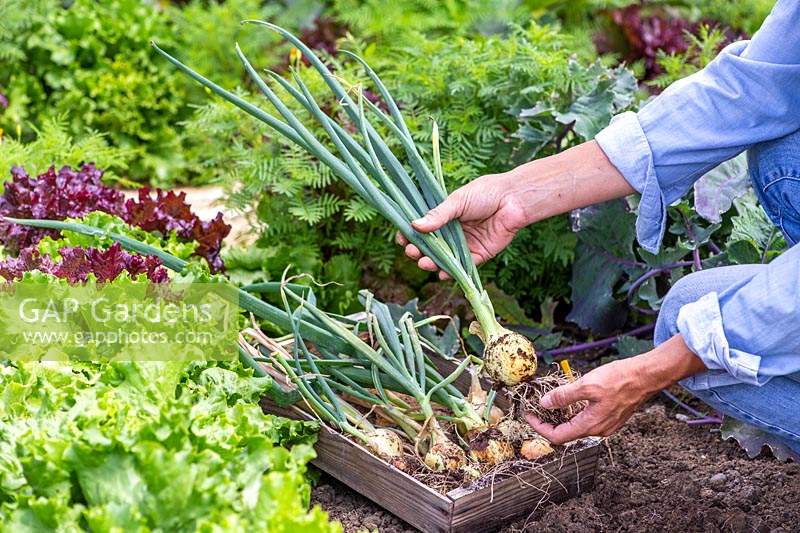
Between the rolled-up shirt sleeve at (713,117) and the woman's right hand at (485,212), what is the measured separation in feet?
0.82

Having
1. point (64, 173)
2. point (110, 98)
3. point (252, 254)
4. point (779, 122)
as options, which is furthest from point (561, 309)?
point (110, 98)

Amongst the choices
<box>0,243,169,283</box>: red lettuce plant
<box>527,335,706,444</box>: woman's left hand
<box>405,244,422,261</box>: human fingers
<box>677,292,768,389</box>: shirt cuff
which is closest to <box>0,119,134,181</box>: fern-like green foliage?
<box>0,243,169,283</box>: red lettuce plant

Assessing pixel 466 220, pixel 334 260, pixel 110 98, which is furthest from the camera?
pixel 110 98

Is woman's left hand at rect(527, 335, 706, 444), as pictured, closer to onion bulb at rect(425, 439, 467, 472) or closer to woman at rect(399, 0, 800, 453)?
woman at rect(399, 0, 800, 453)

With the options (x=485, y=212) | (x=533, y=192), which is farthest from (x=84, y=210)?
(x=533, y=192)

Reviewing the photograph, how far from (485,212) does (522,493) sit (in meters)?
0.68

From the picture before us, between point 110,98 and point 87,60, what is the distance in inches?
12.1

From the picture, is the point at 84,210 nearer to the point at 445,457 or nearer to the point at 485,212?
the point at 485,212

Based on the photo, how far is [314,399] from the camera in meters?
2.38

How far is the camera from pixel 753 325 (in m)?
1.94

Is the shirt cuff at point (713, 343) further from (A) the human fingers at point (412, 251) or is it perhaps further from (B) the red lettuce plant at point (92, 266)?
(B) the red lettuce plant at point (92, 266)

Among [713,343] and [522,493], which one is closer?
[713,343]

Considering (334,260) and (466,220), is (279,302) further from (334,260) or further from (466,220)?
(466,220)

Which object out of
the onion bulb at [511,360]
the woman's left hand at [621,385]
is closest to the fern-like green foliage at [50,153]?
the onion bulb at [511,360]
